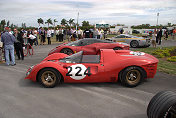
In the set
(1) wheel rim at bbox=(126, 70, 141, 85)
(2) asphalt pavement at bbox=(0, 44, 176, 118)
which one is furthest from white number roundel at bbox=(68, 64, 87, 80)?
(1) wheel rim at bbox=(126, 70, 141, 85)

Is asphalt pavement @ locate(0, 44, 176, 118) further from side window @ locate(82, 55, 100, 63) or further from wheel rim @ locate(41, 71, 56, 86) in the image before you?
side window @ locate(82, 55, 100, 63)

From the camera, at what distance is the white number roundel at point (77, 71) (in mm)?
4812

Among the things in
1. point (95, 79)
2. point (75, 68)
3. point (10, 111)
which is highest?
point (75, 68)

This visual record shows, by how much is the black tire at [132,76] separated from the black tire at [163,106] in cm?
192

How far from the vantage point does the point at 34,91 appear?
4738 millimetres

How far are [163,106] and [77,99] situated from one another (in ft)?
7.15

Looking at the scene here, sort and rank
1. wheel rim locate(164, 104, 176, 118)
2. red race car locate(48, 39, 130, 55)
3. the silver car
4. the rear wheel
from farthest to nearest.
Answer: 1. the rear wheel
2. the silver car
3. red race car locate(48, 39, 130, 55)
4. wheel rim locate(164, 104, 176, 118)

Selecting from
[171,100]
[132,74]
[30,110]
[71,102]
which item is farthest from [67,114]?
[132,74]

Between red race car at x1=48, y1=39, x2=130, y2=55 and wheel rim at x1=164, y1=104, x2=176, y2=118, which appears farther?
red race car at x1=48, y1=39, x2=130, y2=55

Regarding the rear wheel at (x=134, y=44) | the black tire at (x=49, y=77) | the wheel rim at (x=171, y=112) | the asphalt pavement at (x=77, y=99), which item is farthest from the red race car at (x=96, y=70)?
the rear wheel at (x=134, y=44)

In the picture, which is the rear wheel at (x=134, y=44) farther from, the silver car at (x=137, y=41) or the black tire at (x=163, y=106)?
the black tire at (x=163, y=106)

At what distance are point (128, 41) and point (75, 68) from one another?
10.1 meters

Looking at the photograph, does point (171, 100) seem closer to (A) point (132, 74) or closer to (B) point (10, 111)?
(A) point (132, 74)

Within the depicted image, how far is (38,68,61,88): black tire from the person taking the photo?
4863mm
